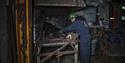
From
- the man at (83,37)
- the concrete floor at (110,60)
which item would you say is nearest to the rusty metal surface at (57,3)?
the man at (83,37)

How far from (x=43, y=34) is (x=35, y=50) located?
2.97 feet

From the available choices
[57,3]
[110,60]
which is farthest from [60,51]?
[110,60]

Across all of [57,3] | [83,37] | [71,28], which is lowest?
[83,37]

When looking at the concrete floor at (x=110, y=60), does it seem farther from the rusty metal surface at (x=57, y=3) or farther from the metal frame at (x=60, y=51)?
the rusty metal surface at (x=57, y=3)

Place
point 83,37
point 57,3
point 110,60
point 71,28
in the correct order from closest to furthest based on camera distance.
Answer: point 57,3 → point 83,37 → point 71,28 → point 110,60

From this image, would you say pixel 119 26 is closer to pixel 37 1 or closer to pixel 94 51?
pixel 94 51

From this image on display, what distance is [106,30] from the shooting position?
8.41m

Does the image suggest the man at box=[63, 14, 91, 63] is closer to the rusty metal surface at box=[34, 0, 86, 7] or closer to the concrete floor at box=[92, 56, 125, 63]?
the rusty metal surface at box=[34, 0, 86, 7]

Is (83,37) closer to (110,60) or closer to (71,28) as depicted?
(71,28)

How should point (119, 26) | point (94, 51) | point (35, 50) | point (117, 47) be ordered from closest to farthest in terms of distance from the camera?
1. point (35, 50)
2. point (94, 51)
3. point (117, 47)
4. point (119, 26)

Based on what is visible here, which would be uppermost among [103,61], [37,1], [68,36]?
[37,1]

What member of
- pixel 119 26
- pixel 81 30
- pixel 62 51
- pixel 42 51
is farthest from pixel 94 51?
pixel 119 26

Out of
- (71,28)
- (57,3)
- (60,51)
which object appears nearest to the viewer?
(60,51)

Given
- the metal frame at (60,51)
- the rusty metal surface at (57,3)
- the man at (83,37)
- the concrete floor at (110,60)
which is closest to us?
the metal frame at (60,51)
